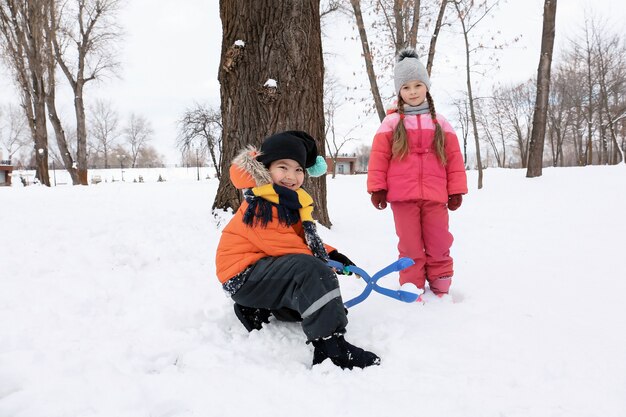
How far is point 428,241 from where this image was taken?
2.59m

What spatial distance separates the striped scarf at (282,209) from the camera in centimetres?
190

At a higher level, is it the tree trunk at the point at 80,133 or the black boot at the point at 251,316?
the tree trunk at the point at 80,133

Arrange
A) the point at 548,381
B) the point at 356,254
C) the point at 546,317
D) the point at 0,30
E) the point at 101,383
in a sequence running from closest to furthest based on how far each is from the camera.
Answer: the point at 101,383 < the point at 548,381 < the point at 546,317 < the point at 356,254 < the point at 0,30

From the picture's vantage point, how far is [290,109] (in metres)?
3.38

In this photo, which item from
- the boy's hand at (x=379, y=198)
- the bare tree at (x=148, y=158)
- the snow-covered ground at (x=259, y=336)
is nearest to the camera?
the snow-covered ground at (x=259, y=336)

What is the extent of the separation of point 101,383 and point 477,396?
58.3 inches

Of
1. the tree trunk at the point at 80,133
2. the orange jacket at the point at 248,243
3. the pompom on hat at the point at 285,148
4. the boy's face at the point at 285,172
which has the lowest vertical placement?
the orange jacket at the point at 248,243

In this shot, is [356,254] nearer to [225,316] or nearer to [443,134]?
[443,134]

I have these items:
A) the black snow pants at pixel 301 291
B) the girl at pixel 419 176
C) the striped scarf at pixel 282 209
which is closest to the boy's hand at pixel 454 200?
the girl at pixel 419 176

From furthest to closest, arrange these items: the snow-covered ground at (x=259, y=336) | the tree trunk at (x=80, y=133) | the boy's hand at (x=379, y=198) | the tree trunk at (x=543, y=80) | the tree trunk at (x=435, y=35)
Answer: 1. the tree trunk at (x=80, y=133)
2. the tree trunk at (x=435, y=35)
3. the tree trunk at (x=543, y=80)
4. the boy's hand at (x=379, y=198)
5. the snow-covered ground at (x=259, y=336)

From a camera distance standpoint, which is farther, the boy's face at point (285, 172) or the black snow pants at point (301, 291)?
the boy's face at point (285, 172)

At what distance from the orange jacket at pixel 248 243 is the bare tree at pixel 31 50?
13.9m

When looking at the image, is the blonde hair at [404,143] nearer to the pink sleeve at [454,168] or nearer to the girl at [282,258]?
the pink sleeve at [454,168]

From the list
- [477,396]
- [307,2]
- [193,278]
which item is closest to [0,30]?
[307,2]
